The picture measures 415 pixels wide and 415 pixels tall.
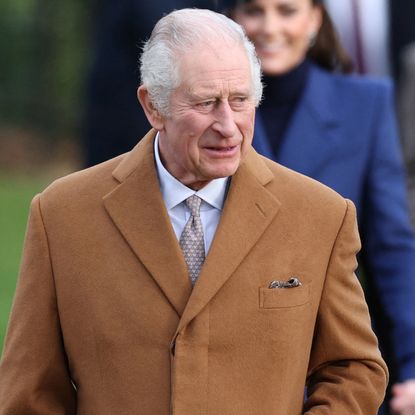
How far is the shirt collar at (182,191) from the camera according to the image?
4.16m

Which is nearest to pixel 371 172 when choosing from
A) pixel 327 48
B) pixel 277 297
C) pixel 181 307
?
pixel 327 48

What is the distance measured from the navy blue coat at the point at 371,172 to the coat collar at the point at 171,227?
3.22 ft

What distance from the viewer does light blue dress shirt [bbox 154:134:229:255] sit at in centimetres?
416

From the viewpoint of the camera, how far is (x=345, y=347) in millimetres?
4211

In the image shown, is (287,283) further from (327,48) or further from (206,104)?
(327,48)

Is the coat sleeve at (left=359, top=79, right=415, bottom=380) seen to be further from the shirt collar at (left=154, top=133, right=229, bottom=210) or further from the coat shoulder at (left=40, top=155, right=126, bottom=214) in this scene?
the coat shoulder at (left=40, top=155, right=126, bottom=214)

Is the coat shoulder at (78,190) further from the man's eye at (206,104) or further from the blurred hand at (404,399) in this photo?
the blurred hand at (404,399)

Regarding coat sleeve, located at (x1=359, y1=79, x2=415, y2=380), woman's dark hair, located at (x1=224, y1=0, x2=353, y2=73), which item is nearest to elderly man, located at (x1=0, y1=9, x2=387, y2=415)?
coat sleeve, located at (x1=359, y1=79, x2=415, y2=380)

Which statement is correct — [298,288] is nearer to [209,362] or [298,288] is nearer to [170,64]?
[209,362]

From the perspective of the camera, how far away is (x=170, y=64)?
4.00 m

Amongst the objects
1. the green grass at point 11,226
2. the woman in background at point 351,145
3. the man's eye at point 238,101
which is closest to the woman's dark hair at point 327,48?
the woman in background at point 351,145

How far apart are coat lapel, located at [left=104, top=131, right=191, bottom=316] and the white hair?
194 millimetres

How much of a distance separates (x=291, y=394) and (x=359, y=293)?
1.10ft

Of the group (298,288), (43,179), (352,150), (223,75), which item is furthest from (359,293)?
(43,179)
